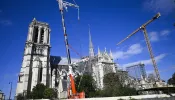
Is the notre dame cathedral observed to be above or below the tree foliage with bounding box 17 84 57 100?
above

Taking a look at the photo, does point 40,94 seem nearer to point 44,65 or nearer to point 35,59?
point 44,65

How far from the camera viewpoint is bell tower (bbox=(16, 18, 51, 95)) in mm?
51781

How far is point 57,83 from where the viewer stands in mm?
59562

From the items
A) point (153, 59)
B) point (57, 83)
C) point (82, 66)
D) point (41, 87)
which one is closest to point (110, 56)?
point (82, 66)

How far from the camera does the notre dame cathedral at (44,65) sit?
172ft

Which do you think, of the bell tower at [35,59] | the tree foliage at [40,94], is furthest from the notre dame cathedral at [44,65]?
the tree foliage at [40,94]

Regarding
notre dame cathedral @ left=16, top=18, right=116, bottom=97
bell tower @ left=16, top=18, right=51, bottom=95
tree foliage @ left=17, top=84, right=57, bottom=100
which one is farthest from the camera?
notre dame cathedral @ left=16, top=18, right=116, bottom=97

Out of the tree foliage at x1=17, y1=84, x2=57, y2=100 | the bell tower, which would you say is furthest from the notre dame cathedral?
the tree foliage at x1=17, y1=84, x2=57, y2=100

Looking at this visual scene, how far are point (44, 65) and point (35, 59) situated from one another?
429 centimetres

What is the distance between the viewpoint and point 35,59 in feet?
182

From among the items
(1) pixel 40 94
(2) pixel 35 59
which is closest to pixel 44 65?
(2) pixel 35 59

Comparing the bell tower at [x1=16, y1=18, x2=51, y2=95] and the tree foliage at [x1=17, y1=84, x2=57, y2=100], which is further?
the bell tower at [x1=16, y1=18, x2=51, y2=95]

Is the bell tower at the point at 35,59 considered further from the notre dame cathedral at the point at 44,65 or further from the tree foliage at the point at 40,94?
the tree foliage at the point at 40,94

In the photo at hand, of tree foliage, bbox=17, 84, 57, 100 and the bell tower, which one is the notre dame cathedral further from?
tree foliage, bbox=17, 84, 57, 100
